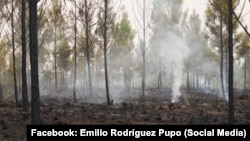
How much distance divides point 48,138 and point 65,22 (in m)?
17.9

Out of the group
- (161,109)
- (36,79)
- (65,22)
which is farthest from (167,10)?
(36,79)

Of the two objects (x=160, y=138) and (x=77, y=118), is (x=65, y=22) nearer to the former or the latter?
(x=77, y=118)

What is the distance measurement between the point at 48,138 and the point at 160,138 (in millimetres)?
2269

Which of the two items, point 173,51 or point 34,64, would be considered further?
point 173,51

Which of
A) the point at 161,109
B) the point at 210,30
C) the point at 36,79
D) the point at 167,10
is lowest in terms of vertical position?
the point at 161,109

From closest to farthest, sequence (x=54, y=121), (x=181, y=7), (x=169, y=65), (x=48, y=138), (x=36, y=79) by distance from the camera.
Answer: (x=48, y=138) < (x=36, y=79) < (x=54, y=121) < (x=181, y=7) < (x=169, y=65)

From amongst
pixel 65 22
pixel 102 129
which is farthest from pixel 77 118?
pixel 65 22

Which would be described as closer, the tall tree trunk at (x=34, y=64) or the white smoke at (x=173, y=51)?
the tall tree trunk at (x=34, y=64)

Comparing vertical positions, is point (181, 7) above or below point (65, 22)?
above

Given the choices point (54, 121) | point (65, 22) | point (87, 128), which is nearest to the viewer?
point (87, 128)

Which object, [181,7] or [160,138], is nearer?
[160,138]

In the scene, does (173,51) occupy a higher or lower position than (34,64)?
higher

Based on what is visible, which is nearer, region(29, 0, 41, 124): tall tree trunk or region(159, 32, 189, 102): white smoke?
region(29, 0, 41, 124): tall tree trunk

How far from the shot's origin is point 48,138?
7.18 meters
